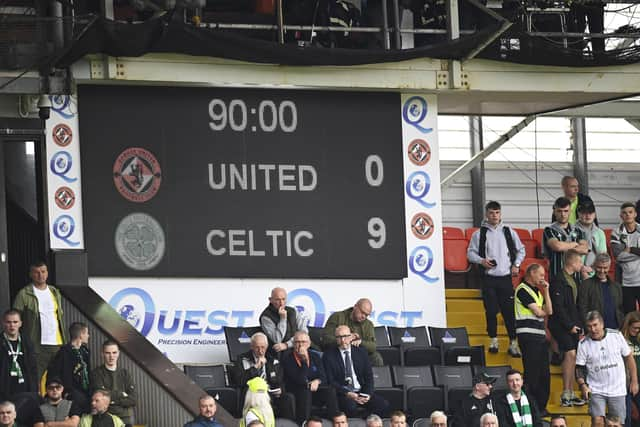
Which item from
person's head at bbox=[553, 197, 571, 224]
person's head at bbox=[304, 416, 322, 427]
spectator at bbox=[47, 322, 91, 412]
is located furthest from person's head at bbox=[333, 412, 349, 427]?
person's head at bbox=[553, 197, 571, 224]

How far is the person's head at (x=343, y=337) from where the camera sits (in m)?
15.9

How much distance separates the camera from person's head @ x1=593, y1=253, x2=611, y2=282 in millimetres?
17484

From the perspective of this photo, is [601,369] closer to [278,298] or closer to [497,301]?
[497,301]

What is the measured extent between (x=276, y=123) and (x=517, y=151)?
8111mm

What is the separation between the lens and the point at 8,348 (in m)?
14.8

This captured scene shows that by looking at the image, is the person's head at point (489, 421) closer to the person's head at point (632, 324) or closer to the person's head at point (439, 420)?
the person's head at point (439, 420)

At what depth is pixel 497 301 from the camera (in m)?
18.0

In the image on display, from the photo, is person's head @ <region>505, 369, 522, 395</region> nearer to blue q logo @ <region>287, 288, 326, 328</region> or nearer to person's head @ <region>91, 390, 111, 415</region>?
blue q logo @ <region>287, 288, 326, 328</region>

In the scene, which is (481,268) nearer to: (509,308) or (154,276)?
(509,308)

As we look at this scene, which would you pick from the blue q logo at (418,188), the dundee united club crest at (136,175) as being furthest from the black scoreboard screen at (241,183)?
the blue q logo at (418,188)

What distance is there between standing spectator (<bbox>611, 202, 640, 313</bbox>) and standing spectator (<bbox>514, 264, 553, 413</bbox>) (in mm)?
1685

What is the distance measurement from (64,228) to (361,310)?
3.13 m

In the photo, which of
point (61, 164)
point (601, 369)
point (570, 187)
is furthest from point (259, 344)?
point (570, 187)

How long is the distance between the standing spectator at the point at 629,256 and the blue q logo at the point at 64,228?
5708mm
